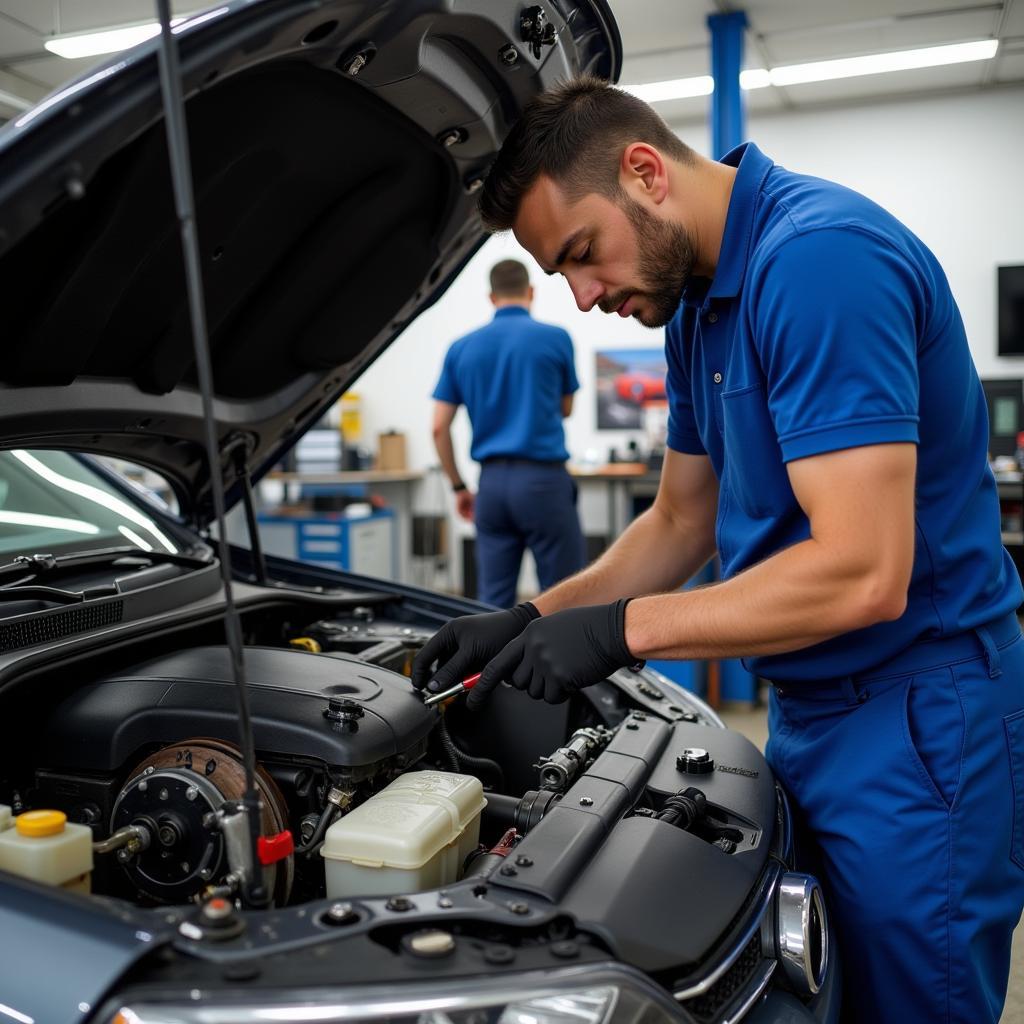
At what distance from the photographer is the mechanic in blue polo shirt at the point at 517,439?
400cm

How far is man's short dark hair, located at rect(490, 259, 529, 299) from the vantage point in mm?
4121

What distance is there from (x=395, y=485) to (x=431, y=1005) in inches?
282

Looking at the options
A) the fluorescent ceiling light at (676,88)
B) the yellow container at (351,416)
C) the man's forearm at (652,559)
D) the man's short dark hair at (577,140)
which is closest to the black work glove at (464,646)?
the man's forearm at (652,559)

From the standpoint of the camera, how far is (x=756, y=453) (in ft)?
4.05

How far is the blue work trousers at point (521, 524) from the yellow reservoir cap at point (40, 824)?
9.93 feet

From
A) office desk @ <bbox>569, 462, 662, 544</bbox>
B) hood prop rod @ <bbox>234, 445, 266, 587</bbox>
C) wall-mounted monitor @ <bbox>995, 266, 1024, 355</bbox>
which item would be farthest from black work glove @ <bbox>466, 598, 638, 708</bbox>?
wall-mounted monitor @ <bbox>995, 266, 1024, 355</bbox>

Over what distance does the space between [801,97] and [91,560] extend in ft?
20.8

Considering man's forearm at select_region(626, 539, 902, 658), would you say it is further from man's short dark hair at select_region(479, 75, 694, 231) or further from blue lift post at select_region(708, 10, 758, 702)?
blue lift post at select_region(708, 10, 758, 702)

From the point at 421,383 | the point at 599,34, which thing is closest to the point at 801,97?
the point at 421,383

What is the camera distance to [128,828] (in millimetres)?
1097

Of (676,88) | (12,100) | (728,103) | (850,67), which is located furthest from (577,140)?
(12,100)

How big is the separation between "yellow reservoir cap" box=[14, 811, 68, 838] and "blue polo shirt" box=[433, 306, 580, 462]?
10.2 ft

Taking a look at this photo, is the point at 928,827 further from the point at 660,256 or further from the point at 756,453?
the point at 660,256

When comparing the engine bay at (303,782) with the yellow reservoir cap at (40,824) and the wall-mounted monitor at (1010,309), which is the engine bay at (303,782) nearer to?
the yellow reservoir cap at (40,824)
